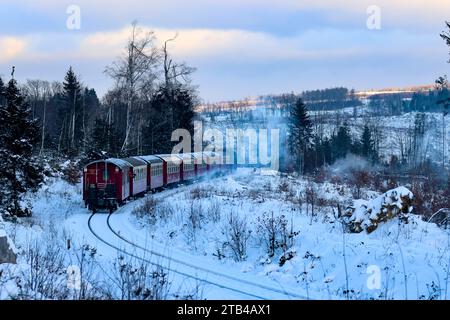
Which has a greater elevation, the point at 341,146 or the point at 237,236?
the point at 341,146

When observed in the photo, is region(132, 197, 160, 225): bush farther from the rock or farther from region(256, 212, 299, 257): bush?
the rock

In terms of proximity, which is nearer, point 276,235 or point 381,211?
point 381,211

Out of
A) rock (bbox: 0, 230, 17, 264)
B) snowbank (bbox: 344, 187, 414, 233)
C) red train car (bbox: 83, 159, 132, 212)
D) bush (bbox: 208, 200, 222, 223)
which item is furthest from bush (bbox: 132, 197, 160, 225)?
rock (bbox: 0, 230, 17, 264)

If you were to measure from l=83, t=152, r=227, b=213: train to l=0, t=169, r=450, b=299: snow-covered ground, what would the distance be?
406 cm

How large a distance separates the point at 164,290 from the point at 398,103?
18909 centimetres

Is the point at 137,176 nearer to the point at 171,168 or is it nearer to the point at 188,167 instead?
the point at 171,168

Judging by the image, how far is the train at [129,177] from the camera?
25.5 meters

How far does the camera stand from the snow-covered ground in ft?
33.1

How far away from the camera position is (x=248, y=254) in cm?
1440

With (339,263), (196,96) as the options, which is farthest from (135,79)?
(339,263)

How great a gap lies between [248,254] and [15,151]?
11790 mm

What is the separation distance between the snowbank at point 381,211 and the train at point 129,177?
1430cm

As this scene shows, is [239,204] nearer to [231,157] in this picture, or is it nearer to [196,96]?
[196,96]

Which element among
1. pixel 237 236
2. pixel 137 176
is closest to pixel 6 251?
pixel 237 236
